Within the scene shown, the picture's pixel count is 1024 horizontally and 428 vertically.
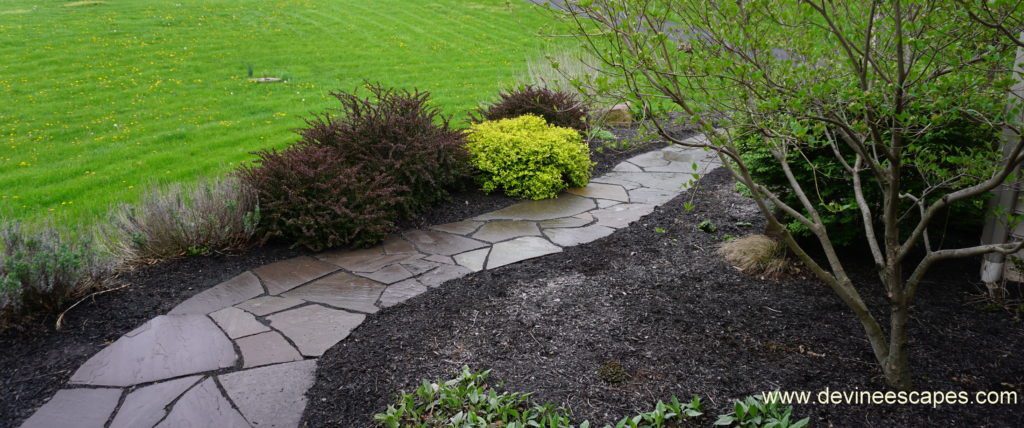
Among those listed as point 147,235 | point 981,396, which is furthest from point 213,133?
point 981,396

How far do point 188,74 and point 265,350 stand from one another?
9.83m

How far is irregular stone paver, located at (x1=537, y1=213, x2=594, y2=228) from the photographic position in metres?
5.05

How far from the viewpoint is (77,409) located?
2676 millimetres

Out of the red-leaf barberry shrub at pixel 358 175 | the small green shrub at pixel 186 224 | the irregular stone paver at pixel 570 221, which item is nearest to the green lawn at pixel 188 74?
the small green shrub at pixel 186 224

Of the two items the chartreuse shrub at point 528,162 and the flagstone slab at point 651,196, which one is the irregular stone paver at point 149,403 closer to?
the chartreuse shrub at point 528,162

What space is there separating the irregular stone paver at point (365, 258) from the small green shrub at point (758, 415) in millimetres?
2544

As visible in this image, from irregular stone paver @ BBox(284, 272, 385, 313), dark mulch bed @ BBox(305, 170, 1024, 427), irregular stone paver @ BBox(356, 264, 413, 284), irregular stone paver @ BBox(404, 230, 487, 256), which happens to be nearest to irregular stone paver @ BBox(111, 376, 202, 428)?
dark mulch bed @ BBox(305, 170, 1024, 427)

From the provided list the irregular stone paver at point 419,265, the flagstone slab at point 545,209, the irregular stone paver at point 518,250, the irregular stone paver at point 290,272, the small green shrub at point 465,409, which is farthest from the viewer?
the flagstone slab at point 545,209

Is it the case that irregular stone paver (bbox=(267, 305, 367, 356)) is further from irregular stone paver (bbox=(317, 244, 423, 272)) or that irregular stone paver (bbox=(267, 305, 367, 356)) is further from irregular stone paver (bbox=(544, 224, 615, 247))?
irregular stone paver (bbox=(544, 224, 615, 247))

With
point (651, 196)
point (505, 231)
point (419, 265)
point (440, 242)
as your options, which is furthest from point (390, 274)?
point (651, 196)

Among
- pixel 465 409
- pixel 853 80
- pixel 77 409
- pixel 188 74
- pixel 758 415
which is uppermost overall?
pixel 853 80

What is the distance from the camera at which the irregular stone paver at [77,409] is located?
259 centimetres

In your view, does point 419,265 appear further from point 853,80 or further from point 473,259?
point 853,80

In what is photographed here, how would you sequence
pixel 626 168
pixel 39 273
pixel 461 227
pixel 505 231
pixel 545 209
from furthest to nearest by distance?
pixel 626 168 < pixel 545 209 < pixel 461 227 < pixel 505 231 < pixel 39 273
